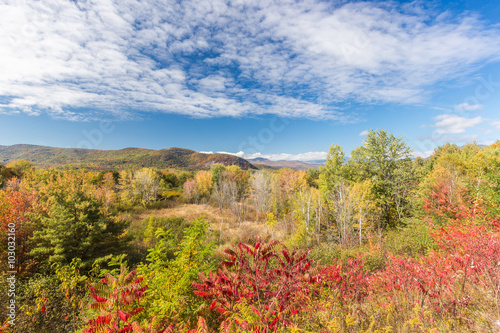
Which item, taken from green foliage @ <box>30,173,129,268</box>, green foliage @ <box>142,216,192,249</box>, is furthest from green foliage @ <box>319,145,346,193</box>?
green foliage @ <box>30,173,129,268</box>

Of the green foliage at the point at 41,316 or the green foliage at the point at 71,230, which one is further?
the green foliage at the point at 71,230

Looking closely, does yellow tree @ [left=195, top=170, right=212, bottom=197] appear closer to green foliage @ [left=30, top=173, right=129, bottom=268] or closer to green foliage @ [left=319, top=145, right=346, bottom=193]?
green foliage @ [left=319, top=145, right=346, bottom=193]

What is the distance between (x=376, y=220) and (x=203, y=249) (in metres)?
23.6

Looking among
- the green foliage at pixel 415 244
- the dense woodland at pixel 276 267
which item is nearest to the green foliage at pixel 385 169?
the dense woodland at pixel 276 267

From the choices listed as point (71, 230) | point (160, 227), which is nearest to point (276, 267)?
point (71, 230)

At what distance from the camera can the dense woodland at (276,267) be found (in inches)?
101

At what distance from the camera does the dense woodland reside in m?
2.56

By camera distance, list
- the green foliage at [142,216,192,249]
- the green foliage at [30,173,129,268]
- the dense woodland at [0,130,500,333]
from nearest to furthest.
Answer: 1. the dense woodland at [0,130,500,333]
2. the green foliage at [30,173,129,268]
3. the green foliage at [142,216,192,249]

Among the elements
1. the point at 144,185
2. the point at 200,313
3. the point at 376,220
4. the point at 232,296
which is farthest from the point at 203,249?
the point at 144,185

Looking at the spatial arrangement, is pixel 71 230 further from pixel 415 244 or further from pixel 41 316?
pixel 415 244

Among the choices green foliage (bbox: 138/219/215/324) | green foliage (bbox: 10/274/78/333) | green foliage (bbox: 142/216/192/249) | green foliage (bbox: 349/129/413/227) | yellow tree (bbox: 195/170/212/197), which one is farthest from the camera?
yellow tree (bbox: 195/170/212/197)

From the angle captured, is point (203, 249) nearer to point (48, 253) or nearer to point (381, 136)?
point (48, 253)

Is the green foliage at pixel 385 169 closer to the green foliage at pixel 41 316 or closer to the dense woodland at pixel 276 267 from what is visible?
the dense woodland at pixel 276 267

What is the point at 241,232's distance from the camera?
26.3m
